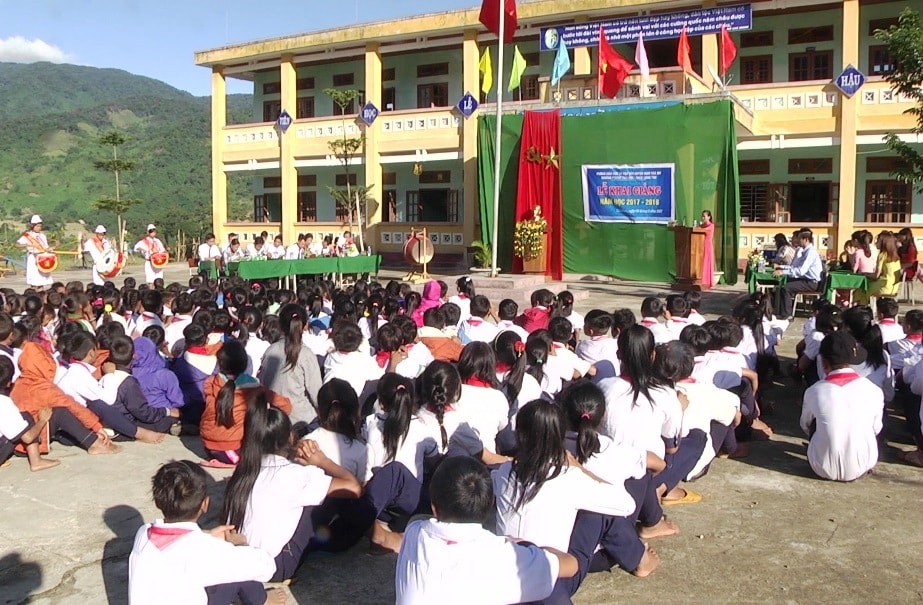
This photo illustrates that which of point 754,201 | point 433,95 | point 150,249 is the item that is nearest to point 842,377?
point 150,249

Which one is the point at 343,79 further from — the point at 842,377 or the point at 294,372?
the point at 842,377

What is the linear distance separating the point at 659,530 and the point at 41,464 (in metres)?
3.52

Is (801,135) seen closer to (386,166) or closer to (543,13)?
(543,13)

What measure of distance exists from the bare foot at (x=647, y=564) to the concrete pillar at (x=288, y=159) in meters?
18.3

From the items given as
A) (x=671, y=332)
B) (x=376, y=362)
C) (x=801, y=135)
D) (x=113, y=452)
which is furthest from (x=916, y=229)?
(x=113, y=452)

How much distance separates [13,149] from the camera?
2334 inches

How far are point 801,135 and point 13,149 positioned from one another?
58.8m

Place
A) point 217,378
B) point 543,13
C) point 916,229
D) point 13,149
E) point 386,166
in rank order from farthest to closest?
point 13,149 → point 386,166 → point 543,13 → point 916,229 → point 217,378

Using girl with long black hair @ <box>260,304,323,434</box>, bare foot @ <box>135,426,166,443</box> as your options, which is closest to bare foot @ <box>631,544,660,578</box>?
girl with long black hair @ <box>260,304,323,434</box>

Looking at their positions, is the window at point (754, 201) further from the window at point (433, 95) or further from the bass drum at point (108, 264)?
the bass drum at point (108, 264)

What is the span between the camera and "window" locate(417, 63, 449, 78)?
66.3 ft

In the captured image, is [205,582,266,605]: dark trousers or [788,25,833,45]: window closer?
[205,582,266,605]: dark trousers

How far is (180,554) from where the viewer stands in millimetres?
2623

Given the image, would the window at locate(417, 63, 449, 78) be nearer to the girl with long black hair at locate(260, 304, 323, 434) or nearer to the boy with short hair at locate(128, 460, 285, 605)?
the girl with long black hair at locate(260, 304, 323, 434)
